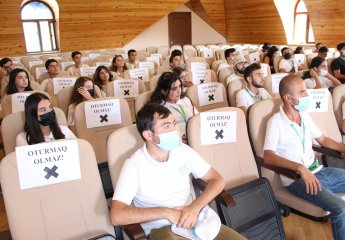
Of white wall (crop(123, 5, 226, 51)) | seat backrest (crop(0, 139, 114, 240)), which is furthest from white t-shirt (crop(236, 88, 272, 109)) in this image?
white wall (crop(123, 5, 226, 51))

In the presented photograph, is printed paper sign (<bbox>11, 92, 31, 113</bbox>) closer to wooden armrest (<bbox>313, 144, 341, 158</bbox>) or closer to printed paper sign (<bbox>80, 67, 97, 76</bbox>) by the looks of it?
printed paper sign (<bbox>80, 67, 97, 76</bbox>)

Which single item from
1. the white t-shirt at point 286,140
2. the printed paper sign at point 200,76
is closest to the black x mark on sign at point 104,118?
the white t-shirt at point 286,140

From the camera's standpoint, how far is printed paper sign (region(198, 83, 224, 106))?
11.9 feet

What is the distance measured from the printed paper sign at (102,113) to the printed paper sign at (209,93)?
3.39ft

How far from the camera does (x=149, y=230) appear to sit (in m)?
1.81

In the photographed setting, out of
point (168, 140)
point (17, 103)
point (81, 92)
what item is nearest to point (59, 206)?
point (168, 140)

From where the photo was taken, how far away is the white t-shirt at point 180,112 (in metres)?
3.11

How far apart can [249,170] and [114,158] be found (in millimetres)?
934

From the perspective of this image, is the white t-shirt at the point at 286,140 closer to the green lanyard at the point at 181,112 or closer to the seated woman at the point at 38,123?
the green lanyard at the point at 181,112

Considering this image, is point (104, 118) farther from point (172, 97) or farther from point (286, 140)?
point (286, 140)

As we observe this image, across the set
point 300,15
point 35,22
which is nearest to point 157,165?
point 35,22

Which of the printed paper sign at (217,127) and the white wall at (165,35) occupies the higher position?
the white wall at (165,35)

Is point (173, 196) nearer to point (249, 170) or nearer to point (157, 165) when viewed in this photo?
point (157, 165)

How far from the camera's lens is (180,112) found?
3.13m
